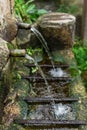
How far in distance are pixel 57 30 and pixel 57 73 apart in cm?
119

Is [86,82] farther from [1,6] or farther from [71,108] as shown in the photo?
[1,6]

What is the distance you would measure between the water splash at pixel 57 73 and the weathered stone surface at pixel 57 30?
39.5 inches

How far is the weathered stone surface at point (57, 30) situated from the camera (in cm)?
772

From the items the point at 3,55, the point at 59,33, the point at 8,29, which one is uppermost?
the point at 3,55

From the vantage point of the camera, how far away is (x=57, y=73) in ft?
22.7

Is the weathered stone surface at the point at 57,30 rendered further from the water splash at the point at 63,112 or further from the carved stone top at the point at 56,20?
the water splash at the point at 63,112

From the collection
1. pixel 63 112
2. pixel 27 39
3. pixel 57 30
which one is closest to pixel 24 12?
pixel 27 39

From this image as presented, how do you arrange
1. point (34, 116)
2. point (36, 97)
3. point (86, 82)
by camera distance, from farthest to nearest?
1. point (86, 82)
2. point (36, 97)
3. point (34, 116)

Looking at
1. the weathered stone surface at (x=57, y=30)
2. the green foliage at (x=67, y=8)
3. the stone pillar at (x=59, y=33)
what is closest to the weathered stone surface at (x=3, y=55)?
the stone pillar at (x=59, y=33)

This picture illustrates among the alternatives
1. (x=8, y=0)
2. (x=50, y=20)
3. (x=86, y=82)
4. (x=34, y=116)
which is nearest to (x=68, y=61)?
(x=86, y=82)

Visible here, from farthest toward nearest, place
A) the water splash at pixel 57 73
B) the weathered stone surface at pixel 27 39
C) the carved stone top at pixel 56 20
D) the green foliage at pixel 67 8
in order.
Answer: the green foliage at pixel 67 8 → the weathered stone surface at pixel 27 39 → the carved stone top at pixel 56 20 → the water splash at pixel 57 73

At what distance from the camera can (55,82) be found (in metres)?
6.57

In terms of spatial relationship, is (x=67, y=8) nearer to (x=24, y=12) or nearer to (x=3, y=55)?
(x=24, y=12)

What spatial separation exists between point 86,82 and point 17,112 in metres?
2.27
